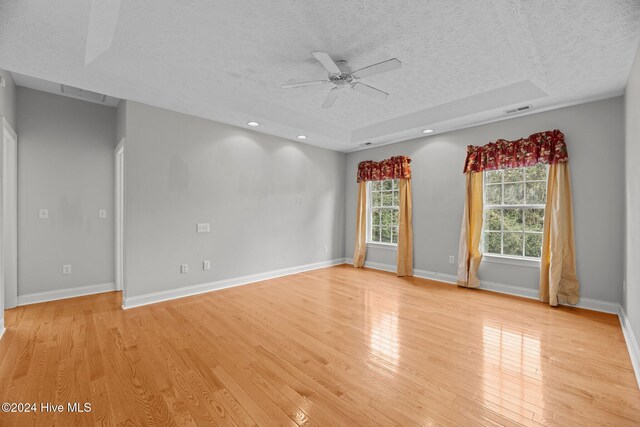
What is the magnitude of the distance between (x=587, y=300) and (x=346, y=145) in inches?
168

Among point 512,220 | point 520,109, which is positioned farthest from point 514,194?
point 520,109

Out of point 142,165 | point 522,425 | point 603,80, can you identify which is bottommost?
point 522,425

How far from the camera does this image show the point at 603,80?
113 inches

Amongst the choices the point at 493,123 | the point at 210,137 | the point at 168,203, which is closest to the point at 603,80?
the point at 493,123

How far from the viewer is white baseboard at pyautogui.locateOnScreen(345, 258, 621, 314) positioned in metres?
3.26

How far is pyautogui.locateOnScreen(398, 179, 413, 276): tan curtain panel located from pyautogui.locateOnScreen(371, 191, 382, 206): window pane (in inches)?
27.3

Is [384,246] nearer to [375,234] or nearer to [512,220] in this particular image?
[375,234]

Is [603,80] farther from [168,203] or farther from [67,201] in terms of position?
[67,201]

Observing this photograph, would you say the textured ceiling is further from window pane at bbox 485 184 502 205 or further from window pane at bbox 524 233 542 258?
window pane at bbox 524 233 542 258

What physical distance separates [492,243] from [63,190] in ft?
20.2

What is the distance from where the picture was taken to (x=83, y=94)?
3.71m

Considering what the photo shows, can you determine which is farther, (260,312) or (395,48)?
(260,312)

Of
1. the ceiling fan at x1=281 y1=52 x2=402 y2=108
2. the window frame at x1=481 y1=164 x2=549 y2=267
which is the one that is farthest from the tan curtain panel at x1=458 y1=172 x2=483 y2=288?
the ceiling fan at x1=281 y1=52 x2=402 y2=108

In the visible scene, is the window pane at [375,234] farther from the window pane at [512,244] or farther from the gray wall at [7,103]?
the gray wall at [7,103]
